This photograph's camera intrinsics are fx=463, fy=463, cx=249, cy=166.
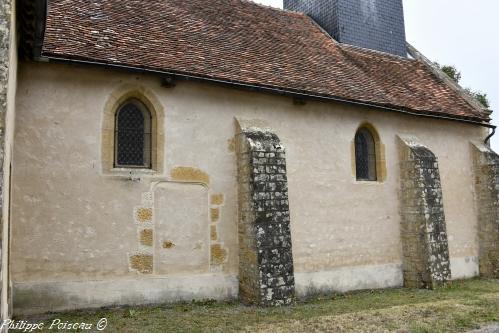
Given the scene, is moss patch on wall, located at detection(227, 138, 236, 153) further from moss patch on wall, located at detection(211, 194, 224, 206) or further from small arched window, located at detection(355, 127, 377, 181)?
small arched window, located at detection(355, 127, 377, 181)

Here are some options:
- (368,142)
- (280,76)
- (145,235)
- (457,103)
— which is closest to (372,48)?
(457,103)

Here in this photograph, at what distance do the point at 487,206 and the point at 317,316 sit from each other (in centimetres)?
802

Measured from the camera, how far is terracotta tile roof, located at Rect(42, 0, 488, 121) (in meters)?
9.12

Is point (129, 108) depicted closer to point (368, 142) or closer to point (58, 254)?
point (58, 254)

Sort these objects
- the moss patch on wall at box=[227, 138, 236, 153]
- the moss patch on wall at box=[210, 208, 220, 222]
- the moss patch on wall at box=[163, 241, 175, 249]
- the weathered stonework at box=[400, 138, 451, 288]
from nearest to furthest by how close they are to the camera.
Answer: the moss patch on wall at box=[163, 241, 175, 249], the moss patch on wall at box=[210, 208, 220, 222], the moss patch on wall at box=[227, 138, 236, 153], the weathered stonework at box=[400, 138, 451, 288]

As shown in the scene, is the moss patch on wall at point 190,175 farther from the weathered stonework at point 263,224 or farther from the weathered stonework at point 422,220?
the weathered stonework at point 422,220

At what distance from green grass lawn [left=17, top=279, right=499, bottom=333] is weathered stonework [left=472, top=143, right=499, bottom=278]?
12.5ft

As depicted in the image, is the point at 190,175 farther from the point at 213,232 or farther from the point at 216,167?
the point at 213,232

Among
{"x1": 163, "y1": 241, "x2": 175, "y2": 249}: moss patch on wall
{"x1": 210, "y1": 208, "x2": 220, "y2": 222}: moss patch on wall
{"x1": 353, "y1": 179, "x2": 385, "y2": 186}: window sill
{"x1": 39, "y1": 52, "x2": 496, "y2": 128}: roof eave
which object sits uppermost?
{"x1": 39, "y1": 52, "x2": 496, "y2": 128}: roof eave

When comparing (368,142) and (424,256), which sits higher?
(368,142)

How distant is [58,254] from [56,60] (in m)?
3.39

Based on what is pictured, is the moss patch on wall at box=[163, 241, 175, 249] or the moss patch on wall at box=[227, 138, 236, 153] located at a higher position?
the moss patch on wall at box=[227, 138, 236, 153]

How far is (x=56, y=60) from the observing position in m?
8.11

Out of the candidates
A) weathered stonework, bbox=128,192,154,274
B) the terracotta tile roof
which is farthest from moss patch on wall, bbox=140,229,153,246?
the terracotta tile roof
